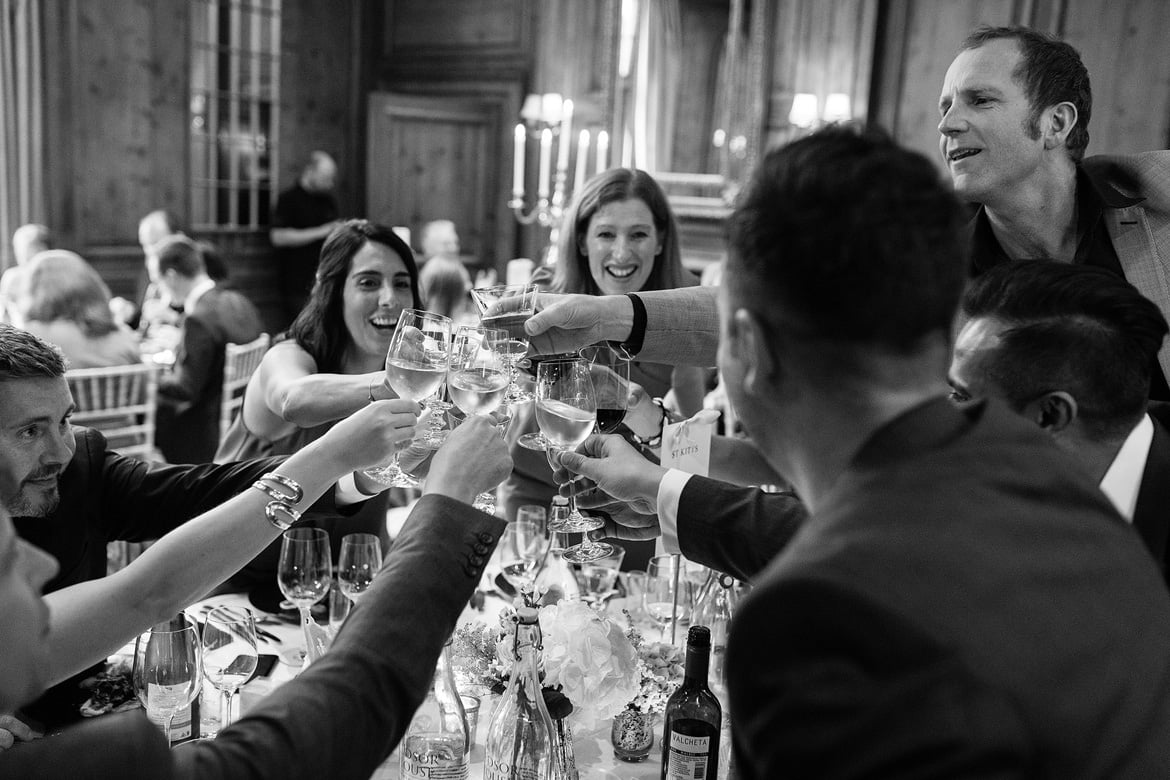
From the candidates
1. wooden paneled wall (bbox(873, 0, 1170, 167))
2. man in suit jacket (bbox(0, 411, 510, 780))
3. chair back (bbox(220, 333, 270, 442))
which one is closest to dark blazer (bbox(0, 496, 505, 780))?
man in suit jacket (bbox(0, 411, 510, 780))

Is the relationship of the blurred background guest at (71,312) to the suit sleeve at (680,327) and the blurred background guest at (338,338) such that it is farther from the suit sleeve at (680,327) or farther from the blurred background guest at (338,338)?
the suit sleeve at (680,327)

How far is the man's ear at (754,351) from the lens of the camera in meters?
0.86

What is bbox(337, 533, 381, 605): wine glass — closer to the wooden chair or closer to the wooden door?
the wooden chair

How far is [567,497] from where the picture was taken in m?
1.76

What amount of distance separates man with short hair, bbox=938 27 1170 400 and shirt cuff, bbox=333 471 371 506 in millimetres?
1299

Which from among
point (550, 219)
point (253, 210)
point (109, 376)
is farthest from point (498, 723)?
point (253, 210)

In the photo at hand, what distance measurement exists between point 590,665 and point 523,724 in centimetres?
19

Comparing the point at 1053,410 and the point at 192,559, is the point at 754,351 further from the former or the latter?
the point at 192,559

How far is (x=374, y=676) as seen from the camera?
1042 millimetres

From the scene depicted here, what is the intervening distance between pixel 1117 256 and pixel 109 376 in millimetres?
3795

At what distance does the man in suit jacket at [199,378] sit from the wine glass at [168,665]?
11.1 feet

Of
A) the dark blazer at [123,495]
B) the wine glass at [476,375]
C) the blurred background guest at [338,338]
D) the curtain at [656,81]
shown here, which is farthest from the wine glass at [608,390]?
the curtain at [656,81]

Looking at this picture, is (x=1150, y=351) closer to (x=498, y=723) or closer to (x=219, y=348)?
(x=498, y=723)

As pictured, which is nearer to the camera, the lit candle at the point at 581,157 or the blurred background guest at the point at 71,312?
the blurred background guest at the point at 71,312
